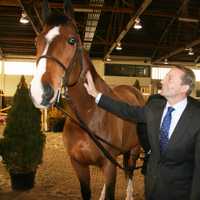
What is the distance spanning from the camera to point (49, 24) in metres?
2.53

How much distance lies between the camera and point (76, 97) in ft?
9.84

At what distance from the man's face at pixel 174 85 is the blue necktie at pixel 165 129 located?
13 cm

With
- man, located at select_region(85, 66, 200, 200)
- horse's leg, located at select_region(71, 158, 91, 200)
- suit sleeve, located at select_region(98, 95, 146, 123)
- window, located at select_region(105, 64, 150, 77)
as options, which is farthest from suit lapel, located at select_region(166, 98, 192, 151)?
window, located at select_region(105, 64, 150, 77)

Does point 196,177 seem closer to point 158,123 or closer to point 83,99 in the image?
point 158,123

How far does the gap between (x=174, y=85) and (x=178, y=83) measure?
0.11 feet

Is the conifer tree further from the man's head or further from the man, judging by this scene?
the man's head

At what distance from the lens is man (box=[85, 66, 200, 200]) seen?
2.24m

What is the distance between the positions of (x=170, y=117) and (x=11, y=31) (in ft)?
55.6

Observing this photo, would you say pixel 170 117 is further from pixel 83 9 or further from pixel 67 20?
pixel 83 9

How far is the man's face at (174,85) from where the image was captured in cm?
228

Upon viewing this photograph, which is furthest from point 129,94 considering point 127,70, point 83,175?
point 127,70

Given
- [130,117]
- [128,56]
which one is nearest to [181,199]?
[130,117]

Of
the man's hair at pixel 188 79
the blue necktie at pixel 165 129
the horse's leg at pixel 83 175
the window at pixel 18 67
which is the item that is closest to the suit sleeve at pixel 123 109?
the blue necktie at pixel 165 129

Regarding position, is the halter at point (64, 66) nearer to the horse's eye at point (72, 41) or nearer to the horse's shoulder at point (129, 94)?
the horse's eye at point (72, 41)
